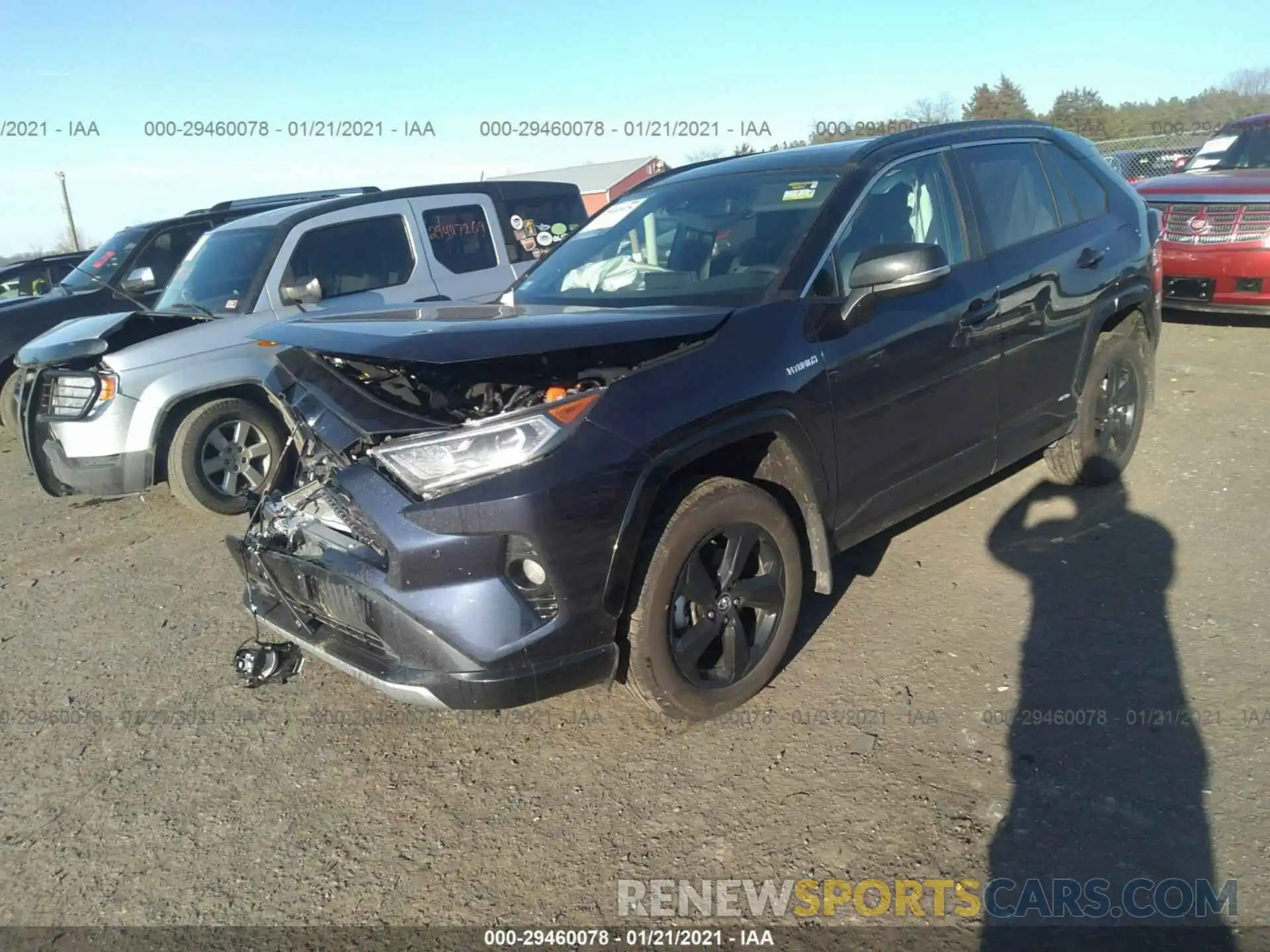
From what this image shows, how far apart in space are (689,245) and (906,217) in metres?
0.90

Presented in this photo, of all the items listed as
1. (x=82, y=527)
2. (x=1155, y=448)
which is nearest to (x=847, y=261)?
(x=1155, y=448)

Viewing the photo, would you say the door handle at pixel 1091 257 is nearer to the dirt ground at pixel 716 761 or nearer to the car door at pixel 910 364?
the car door at pixel 910 364

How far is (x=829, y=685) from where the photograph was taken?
139 inches

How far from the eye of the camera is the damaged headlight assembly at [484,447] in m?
2.67

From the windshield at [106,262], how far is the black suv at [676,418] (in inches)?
246

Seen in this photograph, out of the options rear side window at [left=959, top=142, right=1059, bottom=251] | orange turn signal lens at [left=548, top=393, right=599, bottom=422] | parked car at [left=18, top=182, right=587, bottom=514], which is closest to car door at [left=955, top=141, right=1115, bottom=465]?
rear side window at [left=959, top=142, right=1059, bottom=251]

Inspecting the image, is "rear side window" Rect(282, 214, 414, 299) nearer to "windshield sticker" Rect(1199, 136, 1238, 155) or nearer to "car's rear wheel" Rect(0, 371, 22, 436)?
"car's rear wheel" Rect(0, 371, 22, 436)

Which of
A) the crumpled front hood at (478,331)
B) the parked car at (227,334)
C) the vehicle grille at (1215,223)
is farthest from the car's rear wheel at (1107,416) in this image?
the vehicle grille at (1215,223)

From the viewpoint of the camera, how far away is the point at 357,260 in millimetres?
6707

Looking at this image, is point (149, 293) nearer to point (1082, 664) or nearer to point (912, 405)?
point (912, 405)

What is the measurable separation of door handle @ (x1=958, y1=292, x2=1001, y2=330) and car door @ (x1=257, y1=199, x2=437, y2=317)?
3.87 metres

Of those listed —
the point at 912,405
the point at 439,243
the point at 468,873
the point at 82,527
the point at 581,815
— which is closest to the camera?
the point at 468,873

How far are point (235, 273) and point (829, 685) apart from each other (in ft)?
16.5

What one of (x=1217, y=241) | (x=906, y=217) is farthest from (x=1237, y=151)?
(x=906, y=217)
